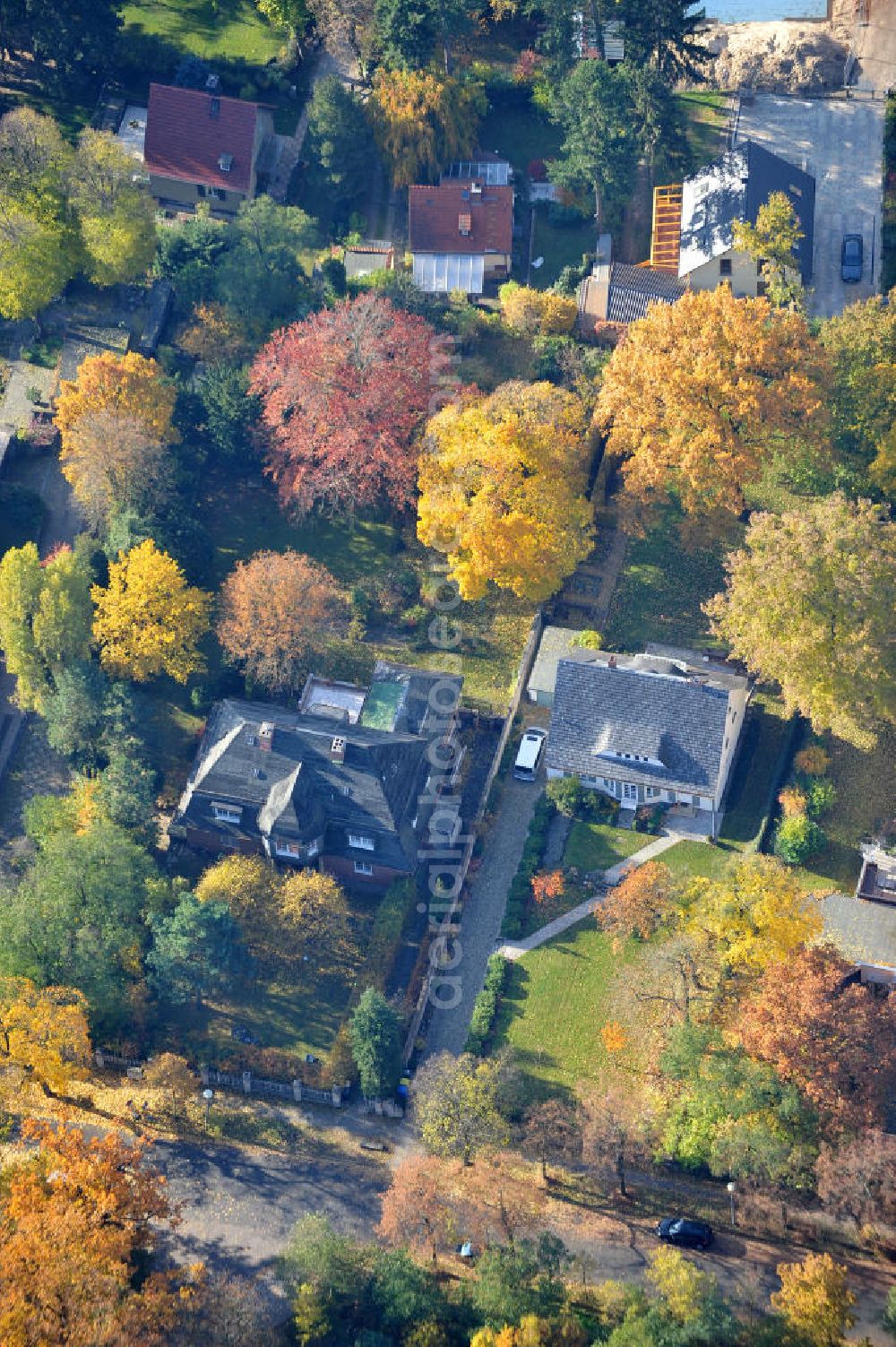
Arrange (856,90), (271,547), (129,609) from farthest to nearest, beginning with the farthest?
(856,90) → (271,547) → (129,609)

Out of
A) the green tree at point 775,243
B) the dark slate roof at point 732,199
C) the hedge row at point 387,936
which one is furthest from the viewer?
the dark slate roof at point 732,199

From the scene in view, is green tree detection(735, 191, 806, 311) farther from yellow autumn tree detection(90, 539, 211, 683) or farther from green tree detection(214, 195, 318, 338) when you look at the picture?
yellow autumn tree detection(90, 539, 211, 683)

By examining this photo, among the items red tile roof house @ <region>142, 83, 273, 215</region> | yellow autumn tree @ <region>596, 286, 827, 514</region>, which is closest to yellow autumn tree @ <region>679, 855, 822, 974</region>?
yellow autumn tree @ <region>596, 286, 827, 514</region>

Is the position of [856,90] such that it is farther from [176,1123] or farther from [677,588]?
[176,1123]

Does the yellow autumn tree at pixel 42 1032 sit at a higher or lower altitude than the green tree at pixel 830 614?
lower

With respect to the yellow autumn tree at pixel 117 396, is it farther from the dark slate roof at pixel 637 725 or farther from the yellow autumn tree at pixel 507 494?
the dark slate roof at pixel 637 725

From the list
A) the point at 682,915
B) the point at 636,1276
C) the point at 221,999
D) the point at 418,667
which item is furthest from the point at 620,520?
the point at 636,1276

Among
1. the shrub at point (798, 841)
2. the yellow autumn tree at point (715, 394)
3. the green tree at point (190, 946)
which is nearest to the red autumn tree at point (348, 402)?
the yellow autumn tree at point (715, 394)
